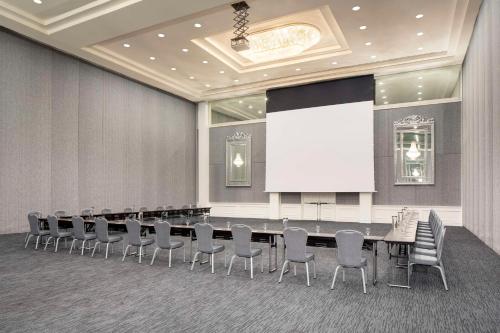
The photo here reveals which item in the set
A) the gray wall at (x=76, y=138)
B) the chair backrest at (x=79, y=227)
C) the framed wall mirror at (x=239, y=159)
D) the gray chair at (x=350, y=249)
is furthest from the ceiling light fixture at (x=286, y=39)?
the gray chair at (x=350, y=249)

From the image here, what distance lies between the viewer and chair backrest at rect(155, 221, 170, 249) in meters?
5.82

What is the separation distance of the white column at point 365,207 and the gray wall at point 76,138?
769 cm

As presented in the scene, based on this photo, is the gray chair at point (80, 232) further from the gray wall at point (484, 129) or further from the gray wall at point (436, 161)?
the gray wall at point (436, 161)

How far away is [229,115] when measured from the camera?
16.0 metres

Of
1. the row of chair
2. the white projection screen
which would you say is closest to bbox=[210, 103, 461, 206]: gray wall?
the white projection screen

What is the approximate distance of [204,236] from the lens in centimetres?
550

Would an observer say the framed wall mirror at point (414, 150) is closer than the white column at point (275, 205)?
Yes

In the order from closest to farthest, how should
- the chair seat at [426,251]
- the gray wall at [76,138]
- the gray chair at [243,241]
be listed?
1. the chair seat at [426,251]
2. the gray chair at [243,241]
3. the gray wall at [76,138]

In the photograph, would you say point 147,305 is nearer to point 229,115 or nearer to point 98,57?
point 98,57

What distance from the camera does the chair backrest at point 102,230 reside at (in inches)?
254

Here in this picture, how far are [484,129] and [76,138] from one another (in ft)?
36.7

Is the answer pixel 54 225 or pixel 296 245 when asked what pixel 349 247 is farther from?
pixel 54 225

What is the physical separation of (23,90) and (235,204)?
8.74 metres

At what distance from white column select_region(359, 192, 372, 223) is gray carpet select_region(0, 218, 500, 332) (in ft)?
19.8
